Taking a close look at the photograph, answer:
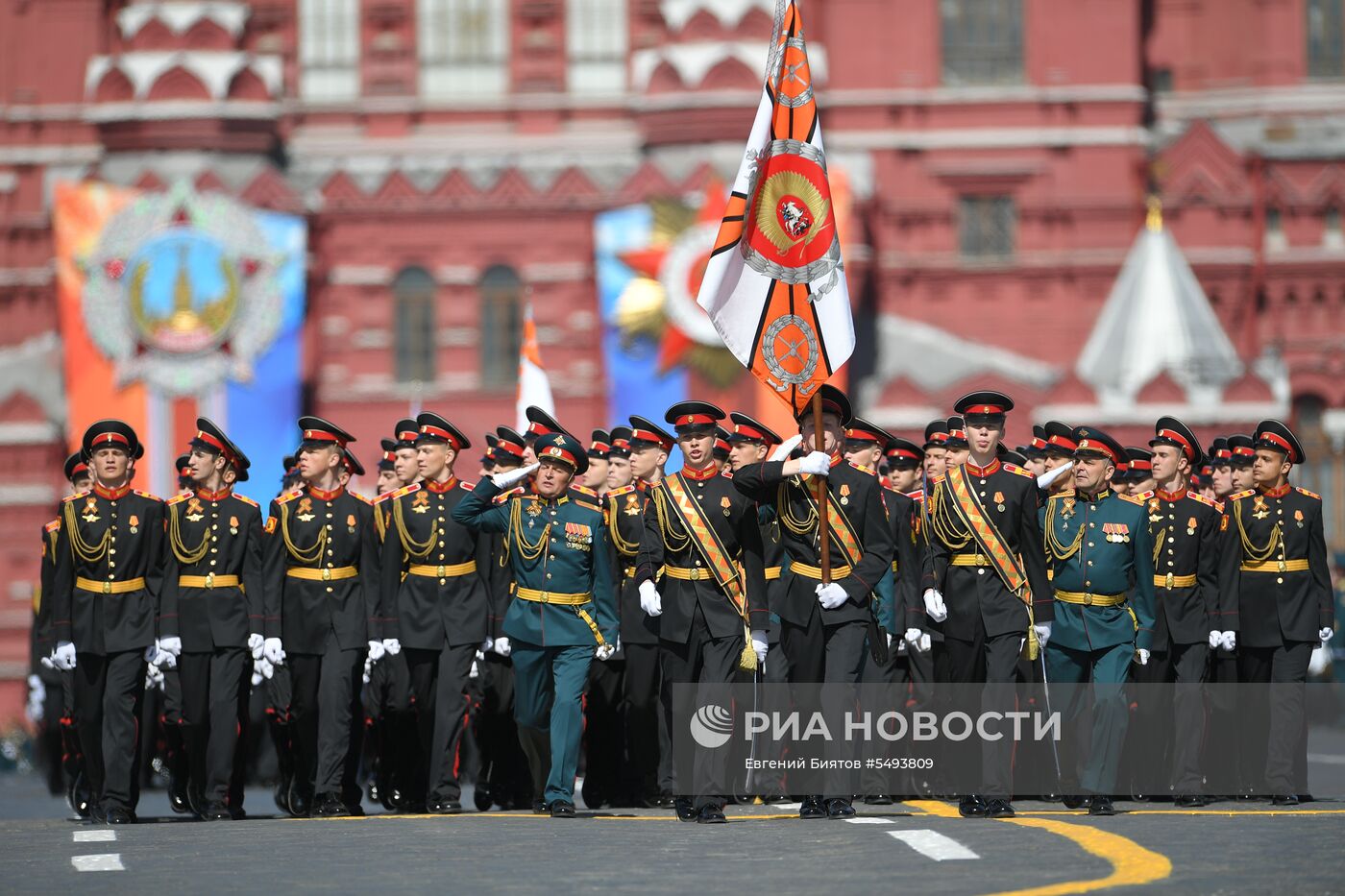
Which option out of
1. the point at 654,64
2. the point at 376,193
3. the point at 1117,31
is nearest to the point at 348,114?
the point at 376,193

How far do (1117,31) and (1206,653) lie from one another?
872 inches

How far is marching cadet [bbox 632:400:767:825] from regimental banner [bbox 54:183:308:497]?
20.7 m

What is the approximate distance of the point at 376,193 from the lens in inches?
1337

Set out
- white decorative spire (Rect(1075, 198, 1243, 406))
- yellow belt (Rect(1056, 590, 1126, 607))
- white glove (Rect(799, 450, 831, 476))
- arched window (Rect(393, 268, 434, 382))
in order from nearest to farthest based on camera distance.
→ 1. white glove (Rect(799, 450, 831, 476))
2. yellow belt (Rect(1056, 590, 1126, 607))
3. white decorative spire (Rect(1075, 198, 1243, 406))
4. arched window (Rect(393, 268, 434, 382))

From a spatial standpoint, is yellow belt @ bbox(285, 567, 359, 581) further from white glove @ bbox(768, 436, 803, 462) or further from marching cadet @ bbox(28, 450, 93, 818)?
white glove @ bbox(768, 436, 803, 462)

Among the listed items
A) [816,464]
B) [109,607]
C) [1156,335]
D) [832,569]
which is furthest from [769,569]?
[1156,335]

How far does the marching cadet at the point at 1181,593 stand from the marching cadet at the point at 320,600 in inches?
154

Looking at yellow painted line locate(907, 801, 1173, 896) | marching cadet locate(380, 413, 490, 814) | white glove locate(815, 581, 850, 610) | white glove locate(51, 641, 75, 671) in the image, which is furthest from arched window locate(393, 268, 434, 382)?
yellow painted line locate(907, 801, 1173, 896)

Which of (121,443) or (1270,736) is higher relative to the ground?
(121,443)

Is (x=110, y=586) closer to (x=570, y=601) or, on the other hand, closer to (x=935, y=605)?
(x=570, y=601)

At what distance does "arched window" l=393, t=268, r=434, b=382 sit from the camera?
34406mm

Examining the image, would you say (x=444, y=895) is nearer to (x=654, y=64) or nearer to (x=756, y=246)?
(x=756, y=246)

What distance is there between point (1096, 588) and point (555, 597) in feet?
8.47

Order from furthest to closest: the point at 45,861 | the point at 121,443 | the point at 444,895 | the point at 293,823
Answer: the point at 121,443 < the point at 293,823 < the point at 45,861 < the point at 444,895
